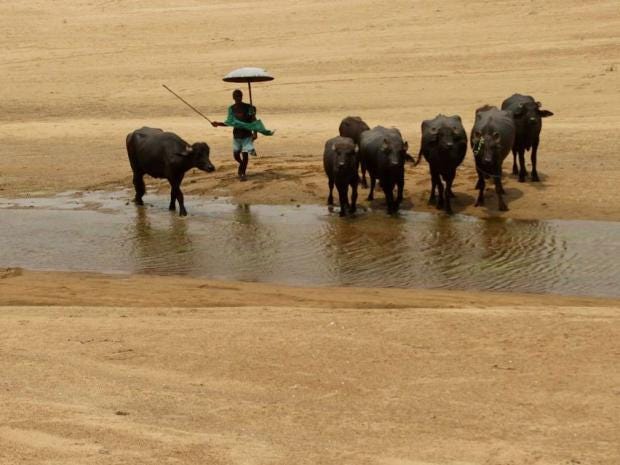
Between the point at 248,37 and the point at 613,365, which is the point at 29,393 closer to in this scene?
the point at 613,365

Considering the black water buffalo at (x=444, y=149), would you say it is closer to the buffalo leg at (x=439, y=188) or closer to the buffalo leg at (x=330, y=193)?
the buffalo leg at (x=439, y=188)

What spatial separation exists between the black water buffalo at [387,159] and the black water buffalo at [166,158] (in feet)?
7.92

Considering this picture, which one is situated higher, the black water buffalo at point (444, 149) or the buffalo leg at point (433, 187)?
the black water buffalo at point (444, 149)

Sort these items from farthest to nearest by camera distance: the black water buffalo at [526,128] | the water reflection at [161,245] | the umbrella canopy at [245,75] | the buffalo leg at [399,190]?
1. the umbrella canopy at [245,75]
2. the black water buffalo at [526,128]
3. the buffalo leg at [399,190]
4. the water reflection at [161,245]

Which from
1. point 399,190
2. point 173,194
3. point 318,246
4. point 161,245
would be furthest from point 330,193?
point 161,245

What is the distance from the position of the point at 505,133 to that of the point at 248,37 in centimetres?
2206

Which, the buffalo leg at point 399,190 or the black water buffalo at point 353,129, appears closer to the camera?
the buffalo leg at point 399,190

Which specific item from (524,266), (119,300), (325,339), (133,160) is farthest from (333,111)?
(325,339)

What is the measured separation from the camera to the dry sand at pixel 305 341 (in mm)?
7324

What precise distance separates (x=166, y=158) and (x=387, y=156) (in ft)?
11.3

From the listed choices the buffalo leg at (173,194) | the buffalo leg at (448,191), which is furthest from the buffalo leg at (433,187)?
the buffalo leg at (173,194)

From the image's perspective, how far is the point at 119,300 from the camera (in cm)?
1223

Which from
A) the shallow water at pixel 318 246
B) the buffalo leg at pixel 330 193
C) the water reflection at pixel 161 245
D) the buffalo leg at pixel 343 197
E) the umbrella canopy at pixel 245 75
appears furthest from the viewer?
the umbrella canopy at pixel 245 75

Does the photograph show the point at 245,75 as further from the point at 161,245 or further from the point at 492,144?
the point at 161,245
